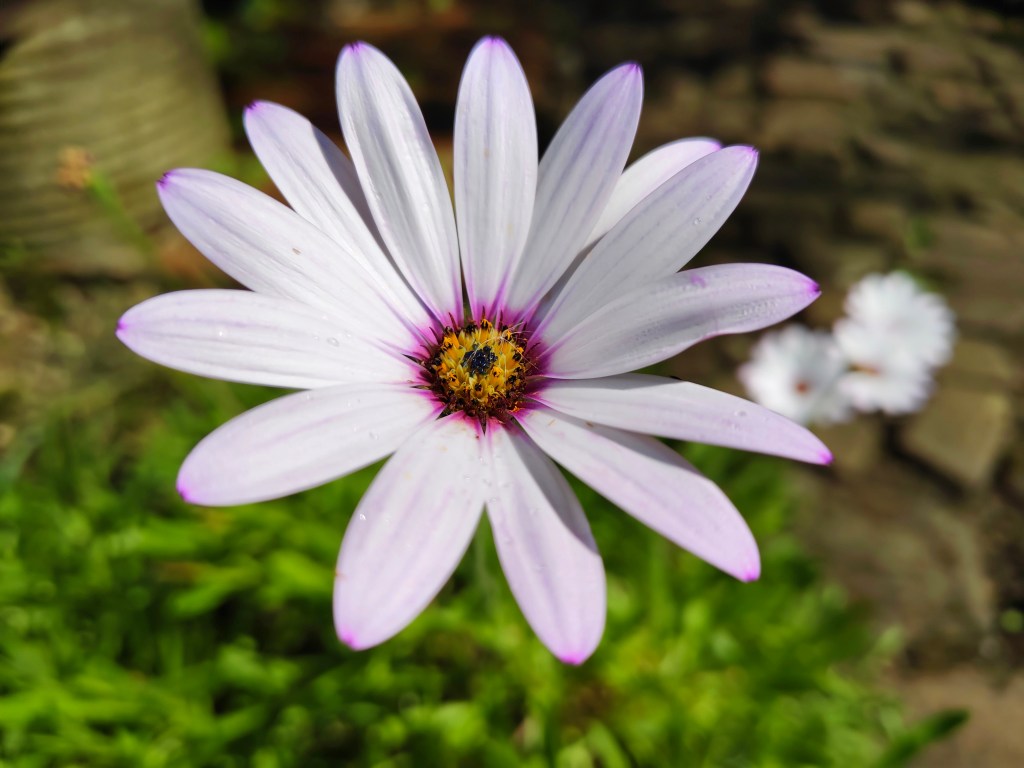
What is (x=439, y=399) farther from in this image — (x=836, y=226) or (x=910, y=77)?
(x=910, y=77)

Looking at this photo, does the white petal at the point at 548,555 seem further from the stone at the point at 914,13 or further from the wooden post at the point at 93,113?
the stone at the point at 914,13

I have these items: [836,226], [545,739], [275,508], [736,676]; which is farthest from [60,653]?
[836,226]

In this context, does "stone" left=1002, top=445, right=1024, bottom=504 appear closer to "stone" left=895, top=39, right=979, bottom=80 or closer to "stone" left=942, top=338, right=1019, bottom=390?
"stone" left=942, top=338, right=1019, bottom=390

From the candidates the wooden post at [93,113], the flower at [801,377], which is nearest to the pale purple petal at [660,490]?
the flower at [801,377]

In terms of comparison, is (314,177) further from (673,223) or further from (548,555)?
(548,555)

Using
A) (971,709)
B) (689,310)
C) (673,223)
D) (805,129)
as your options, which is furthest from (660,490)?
(805,129)
